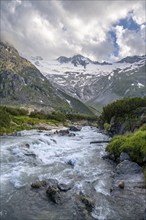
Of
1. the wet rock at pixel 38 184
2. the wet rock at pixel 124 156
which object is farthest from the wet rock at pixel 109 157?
the wet rock at pixel 38 184

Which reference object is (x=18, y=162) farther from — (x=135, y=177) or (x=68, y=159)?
(x=135, y=177)

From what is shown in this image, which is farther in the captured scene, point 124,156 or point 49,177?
point 124,156

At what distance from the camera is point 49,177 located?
33.0 m

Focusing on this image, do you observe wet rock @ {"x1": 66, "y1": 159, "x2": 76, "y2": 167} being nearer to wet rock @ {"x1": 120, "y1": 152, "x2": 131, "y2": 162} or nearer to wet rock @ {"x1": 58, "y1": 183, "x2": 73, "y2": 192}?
wet rock @ {"x1": 120, "y1": 152, "x2": 131, "y2": 162}

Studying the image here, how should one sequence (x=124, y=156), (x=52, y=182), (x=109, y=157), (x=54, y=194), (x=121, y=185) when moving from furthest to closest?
1. (x=109, y=157)
2. (x=124, y=156)
3. (x=52, y=182)
4. (x=121, y=185)
5. (x=54, y=194)

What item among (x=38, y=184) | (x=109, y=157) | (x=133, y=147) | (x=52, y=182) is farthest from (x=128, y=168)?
(x=38, y=184)

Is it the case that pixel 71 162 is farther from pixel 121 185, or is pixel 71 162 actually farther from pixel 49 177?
pixel 121 185

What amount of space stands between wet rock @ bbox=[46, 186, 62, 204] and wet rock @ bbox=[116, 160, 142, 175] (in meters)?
9.74

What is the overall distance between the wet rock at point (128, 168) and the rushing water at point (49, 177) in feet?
4.57

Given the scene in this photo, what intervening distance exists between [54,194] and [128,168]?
11.7 meters

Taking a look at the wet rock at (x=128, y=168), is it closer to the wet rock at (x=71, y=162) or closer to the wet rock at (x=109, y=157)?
the wet rock at (x=109, y=157)

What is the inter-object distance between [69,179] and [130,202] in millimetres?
9042

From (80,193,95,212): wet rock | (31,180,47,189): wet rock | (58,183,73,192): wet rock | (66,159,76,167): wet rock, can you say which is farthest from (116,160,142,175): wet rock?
(31,180,47,189): wet rock

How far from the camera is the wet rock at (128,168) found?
110 ft
